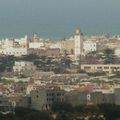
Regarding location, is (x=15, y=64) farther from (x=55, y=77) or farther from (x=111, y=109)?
(x=111, y=109)

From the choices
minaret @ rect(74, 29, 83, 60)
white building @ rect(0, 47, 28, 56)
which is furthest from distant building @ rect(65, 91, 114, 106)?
white building @ rect(0, 47, 28, 56)

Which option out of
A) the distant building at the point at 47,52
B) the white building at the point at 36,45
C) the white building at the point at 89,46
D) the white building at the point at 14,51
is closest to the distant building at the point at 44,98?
the distant building at the point at 47,52

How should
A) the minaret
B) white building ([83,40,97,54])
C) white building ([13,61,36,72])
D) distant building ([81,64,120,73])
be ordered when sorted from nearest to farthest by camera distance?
distant building ([81,64,120,73]) → white building ([13,61,36,72]) → the minaret → white building ([83,40,97,54])

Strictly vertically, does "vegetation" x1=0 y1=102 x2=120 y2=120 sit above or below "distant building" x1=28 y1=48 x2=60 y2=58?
below

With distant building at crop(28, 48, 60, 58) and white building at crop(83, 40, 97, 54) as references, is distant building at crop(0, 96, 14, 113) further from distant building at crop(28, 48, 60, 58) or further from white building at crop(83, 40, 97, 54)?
white building at crop(83, 40, 97, 54)

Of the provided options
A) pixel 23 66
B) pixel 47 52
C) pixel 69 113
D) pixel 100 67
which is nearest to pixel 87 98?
pixel 69 113

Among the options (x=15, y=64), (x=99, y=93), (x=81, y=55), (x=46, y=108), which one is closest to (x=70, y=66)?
(x=15, y=64)
